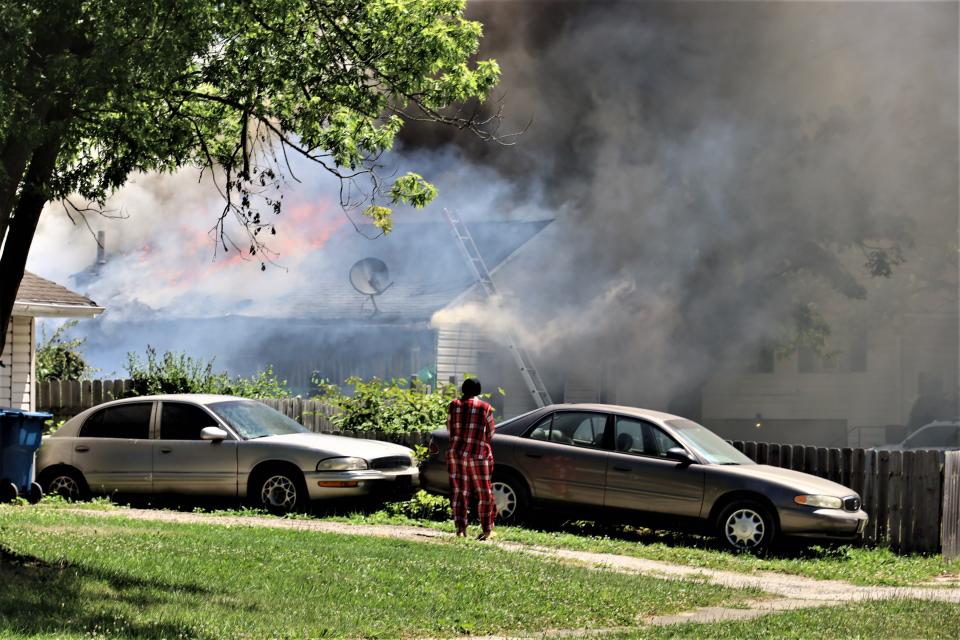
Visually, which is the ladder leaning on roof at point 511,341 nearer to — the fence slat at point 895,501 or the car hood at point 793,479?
the fence slat at point 895,501

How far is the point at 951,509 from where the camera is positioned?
13.8 metres

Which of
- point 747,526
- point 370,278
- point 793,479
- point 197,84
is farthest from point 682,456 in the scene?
point 370,278

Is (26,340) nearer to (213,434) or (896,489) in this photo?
(213,434)

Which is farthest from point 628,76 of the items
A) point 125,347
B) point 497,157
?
point 125,347

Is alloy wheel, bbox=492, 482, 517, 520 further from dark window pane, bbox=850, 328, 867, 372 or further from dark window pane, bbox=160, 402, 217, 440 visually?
dark window pane, bbox=850, 328, 867, 372

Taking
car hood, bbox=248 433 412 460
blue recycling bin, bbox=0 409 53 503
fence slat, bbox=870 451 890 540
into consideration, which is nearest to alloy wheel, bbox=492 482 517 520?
car hood, bbox=248 433 412 460

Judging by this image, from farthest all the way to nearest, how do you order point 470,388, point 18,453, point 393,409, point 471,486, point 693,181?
1. point 693,181
2. point 393,409
3. point 471,486
4. point 470,388
5. point 18,453

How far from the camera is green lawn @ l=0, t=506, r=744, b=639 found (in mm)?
7664

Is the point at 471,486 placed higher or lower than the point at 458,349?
lower

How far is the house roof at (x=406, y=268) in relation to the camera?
30078 millimetres

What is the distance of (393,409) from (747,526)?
5.88 m

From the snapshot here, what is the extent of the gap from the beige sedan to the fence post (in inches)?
240

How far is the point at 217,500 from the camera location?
15203 mm

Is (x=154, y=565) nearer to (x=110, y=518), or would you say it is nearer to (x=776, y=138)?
(x=110, y=518)
